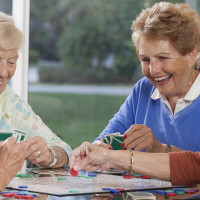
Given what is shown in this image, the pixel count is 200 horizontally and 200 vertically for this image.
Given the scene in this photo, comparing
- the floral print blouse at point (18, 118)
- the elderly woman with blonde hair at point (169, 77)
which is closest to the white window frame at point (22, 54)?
the floral print blouse at point (18, 118)

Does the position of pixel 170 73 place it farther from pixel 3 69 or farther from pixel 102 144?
pixel 3 69

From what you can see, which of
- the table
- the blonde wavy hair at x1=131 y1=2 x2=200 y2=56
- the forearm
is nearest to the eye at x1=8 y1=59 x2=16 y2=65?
the table

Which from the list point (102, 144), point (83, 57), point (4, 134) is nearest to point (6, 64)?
Answer: point (4, 134)

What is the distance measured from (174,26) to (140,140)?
75cm

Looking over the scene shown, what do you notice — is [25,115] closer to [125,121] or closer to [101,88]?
[125,121]

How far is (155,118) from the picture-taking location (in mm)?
3406

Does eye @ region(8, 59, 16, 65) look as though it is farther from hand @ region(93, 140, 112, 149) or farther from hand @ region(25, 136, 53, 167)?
hand @ region(93, 140, 112, 149)

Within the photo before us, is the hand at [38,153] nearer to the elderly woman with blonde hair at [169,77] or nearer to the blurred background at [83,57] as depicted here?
the elderly woman with blonde hair at [169,77]

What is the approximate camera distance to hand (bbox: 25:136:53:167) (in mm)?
2895

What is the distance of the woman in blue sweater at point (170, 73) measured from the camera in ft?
9.87

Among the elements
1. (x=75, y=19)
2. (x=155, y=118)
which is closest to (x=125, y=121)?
(x=155, y=118)

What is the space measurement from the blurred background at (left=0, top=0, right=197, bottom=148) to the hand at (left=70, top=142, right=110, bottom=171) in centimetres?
394

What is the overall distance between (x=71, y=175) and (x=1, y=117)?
811 mm

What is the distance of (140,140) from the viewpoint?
302 centimetres
